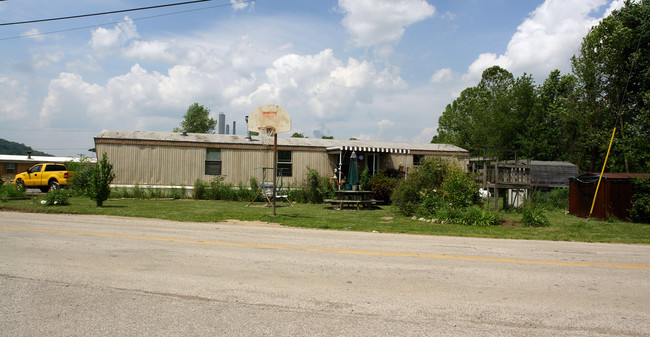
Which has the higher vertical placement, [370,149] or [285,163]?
[370,149]

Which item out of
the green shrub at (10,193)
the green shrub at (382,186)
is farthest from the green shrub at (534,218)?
the green shrub at (10,193)

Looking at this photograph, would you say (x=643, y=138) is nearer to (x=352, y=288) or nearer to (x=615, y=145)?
(x=615, y=145)

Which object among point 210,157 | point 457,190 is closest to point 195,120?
point 210,157

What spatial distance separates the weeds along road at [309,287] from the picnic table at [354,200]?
→ 869 cm

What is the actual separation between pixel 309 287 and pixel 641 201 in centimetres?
1467

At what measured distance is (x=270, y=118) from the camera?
15.2 meters

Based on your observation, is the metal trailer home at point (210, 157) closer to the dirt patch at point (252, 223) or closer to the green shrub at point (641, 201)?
the green shrub at point (641, 201)


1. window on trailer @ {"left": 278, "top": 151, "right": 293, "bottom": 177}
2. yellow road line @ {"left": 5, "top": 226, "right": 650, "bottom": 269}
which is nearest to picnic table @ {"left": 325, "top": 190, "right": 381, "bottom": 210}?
window on trailer @ {"left": 278, "top": 151, "right": 293, "bottom": 177}

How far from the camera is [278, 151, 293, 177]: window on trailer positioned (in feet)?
75.2

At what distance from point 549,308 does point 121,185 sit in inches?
818

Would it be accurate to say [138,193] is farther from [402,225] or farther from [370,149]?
[402,225]

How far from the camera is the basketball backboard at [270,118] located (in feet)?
49.7

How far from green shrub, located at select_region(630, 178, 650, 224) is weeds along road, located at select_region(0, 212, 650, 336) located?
7.28 meters

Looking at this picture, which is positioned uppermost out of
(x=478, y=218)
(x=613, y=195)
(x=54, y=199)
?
(x=613, y=195)
